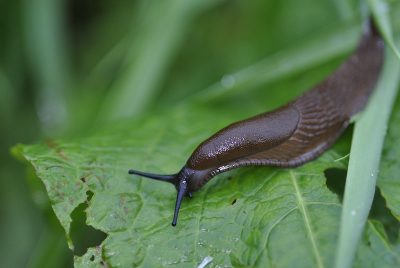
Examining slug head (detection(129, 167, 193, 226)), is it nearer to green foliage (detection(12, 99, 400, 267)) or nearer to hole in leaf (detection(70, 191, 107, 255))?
green foliage (detection(12, 99, 400, 267))

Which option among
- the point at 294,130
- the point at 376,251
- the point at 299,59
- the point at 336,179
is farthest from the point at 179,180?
the point at 299,59

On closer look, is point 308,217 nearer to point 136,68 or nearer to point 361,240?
point 361,240

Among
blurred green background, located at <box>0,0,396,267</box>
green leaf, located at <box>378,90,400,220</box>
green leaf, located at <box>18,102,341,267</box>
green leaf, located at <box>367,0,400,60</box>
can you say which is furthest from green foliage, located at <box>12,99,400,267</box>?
blurred green background, located at <box>0,0,396,267</box>

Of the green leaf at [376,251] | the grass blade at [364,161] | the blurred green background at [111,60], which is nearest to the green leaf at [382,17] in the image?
the grass blade at [364,161]

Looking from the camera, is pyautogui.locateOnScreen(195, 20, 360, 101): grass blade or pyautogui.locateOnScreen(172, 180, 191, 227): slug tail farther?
pyautogui.locateOnScreen(195, 20, 360, 101): grass blade

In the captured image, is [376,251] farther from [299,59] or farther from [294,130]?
[299,59]
